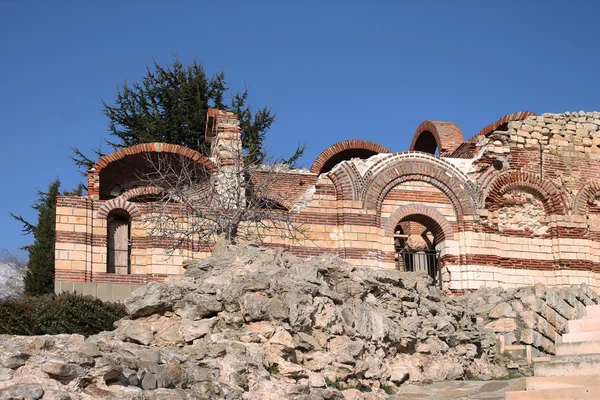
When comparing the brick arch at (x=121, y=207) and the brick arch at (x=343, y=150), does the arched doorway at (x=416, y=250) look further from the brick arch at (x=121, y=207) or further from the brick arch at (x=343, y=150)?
the brick arch at (x=121, y=207)

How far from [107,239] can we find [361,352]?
25.2 ft

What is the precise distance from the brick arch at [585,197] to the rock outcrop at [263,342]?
650 centimetres

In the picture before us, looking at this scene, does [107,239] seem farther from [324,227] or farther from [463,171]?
[463,171]

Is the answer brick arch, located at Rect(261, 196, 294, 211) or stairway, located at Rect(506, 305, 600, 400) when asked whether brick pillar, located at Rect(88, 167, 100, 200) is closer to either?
brick arch, located at Rect(261, 196, 294, 211)

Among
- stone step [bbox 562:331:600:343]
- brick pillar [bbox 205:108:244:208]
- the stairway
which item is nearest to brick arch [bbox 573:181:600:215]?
brick pillar [bbox 205:108:244:208]

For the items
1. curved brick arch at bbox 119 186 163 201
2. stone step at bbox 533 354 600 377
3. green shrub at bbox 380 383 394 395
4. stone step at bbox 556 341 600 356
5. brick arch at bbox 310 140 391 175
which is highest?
brick arch at bbox 310 140 391 175

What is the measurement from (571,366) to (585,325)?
1.07m

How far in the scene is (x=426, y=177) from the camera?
1797cm

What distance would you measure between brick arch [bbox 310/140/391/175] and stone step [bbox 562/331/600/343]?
35.9 feet

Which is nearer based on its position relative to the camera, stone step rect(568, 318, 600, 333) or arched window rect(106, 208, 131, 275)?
stone step rect(568, 318, 600, 333)

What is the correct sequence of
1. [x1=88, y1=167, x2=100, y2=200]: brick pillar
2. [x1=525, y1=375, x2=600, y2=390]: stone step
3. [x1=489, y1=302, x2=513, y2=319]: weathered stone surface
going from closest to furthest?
1. [x1=525, y1=375, x2=600, y2=390]: stone step
2. [x1=489, y1=302, x2=513, y2=319]: weathered stone surface
3. [x1=88, y1=167, x2=100, y2=200]: brick pillar

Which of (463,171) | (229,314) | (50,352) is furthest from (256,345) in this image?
(463,171)

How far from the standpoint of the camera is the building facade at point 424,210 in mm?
15977

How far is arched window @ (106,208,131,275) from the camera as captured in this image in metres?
16.2
